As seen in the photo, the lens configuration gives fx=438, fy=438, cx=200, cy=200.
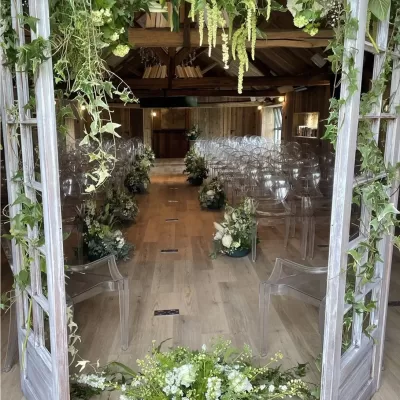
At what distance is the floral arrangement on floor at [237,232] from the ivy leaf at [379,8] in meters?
2.96

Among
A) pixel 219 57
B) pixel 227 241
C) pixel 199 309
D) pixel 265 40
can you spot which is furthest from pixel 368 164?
pixel 219 57

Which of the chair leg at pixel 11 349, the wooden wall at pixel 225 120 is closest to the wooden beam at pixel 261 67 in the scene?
the wooden wall at pixel 225 120

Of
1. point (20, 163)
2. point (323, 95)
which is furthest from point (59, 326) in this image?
point (323, 95)

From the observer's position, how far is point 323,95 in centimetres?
958

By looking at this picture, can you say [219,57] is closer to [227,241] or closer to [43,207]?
[227,241]

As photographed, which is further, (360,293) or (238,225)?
(238,225)

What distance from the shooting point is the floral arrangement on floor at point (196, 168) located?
9078 millimetres

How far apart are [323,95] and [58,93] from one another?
865 centimetres

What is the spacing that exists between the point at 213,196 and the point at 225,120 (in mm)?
10082

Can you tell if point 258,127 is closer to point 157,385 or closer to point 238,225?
point 238,225

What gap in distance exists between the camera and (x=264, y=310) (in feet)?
8.67

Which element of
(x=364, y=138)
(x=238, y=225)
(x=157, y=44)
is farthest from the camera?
(x=157, y=44)

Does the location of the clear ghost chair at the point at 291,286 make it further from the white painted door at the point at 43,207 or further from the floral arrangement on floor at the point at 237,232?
the floral arrangement on floor at the point at 237,232

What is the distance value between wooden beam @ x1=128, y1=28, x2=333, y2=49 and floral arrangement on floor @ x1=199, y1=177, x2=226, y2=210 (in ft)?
7.08
